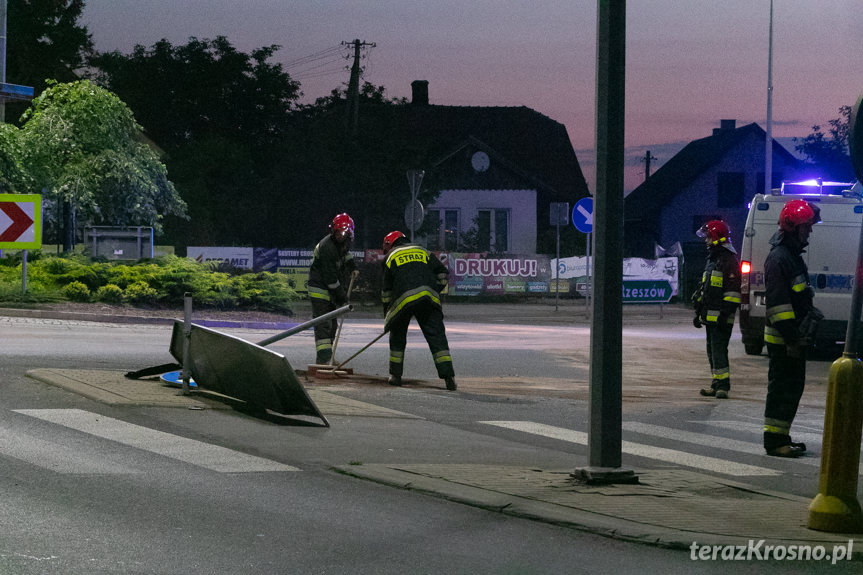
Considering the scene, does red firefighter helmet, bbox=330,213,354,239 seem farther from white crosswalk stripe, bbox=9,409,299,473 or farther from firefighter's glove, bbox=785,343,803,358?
firefighter's glove, bbox=785,343,803,358

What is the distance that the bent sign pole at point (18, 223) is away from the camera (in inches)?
824

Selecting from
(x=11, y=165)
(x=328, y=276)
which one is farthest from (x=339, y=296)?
(x=11, y=165)

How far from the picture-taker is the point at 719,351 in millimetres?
13047

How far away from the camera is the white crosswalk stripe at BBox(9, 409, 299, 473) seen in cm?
759

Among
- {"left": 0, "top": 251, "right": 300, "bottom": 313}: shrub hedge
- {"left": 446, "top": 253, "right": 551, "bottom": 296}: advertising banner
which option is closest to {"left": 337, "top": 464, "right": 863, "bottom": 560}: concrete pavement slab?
{"left": 0, "top": 251, "right": 300, "bottom": 313}: shrub hedge

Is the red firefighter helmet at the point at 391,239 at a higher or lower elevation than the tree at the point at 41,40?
lower

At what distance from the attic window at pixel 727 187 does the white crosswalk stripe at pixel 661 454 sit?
47.5 m

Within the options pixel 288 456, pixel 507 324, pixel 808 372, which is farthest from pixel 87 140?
pixel 288 456

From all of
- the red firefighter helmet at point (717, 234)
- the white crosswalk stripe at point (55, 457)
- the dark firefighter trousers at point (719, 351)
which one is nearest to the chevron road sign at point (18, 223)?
the red firefighter helmet at point (717, 234)

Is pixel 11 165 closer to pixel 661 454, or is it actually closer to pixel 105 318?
pixel 105 318

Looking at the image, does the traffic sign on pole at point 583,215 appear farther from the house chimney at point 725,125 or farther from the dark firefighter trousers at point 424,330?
the house chimney at point 725,125

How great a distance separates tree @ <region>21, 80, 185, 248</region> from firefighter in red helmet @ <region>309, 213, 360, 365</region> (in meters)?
21.1

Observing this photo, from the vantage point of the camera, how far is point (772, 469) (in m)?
8.71

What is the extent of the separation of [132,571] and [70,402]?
522 centimetres
